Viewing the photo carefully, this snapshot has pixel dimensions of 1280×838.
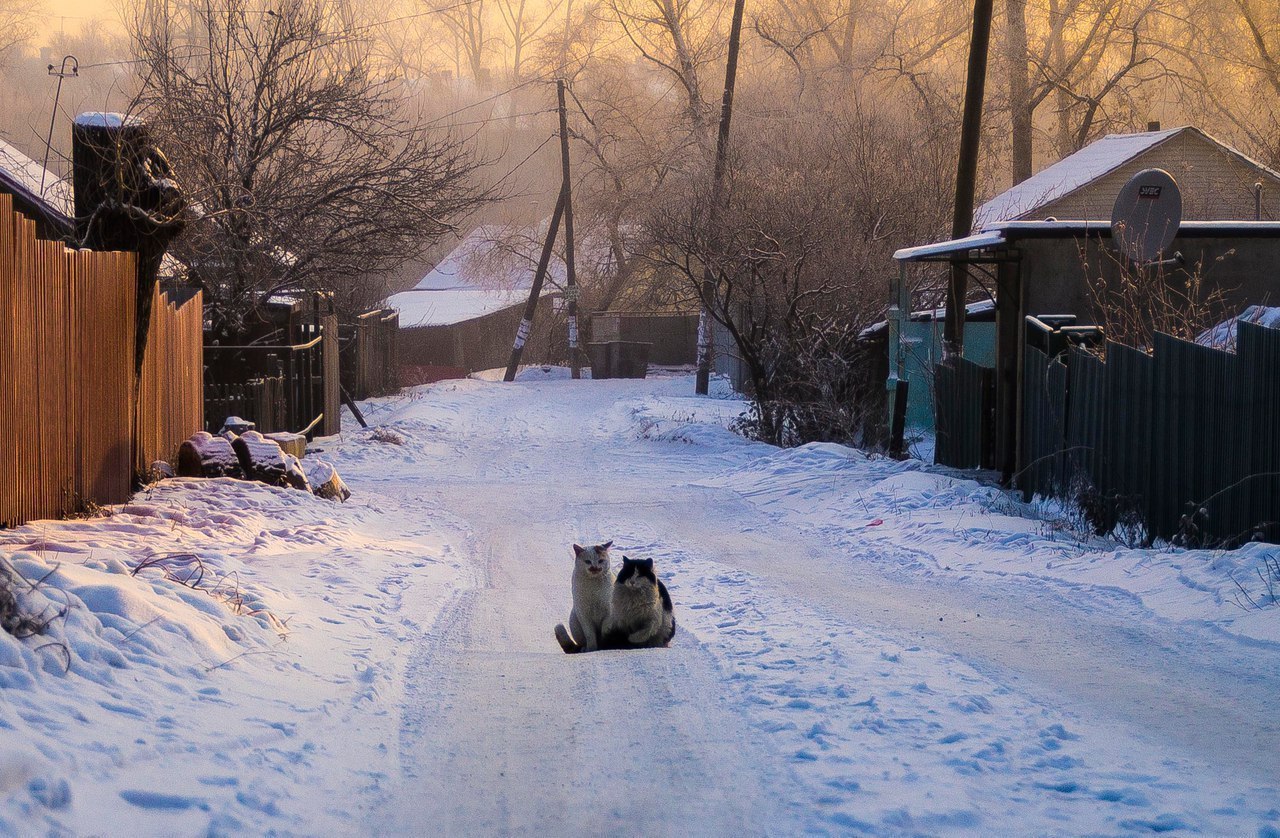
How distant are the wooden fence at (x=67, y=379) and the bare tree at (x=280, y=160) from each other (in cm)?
580

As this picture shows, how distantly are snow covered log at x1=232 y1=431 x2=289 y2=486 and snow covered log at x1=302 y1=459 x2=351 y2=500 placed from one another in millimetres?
469

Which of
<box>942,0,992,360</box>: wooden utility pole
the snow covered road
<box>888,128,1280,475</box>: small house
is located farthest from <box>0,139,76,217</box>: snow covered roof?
<box>942,0,992,360</box>: wooden utility pole

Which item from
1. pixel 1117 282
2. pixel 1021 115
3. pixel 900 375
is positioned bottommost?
pixel 900 375

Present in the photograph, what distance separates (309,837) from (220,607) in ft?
8.61

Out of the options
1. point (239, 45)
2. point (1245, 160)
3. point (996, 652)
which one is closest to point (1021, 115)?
point (1245, 160)

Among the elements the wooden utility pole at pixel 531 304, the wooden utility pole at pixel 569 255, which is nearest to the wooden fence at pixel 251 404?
the wooden utility pole at pixel 531 304

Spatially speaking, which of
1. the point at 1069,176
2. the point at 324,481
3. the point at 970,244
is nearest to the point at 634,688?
the point at 324,481

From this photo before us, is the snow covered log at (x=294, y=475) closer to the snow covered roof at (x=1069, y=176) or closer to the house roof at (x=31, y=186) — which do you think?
the house roof at (x=31, y=186)

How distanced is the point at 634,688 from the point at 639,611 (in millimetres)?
1126

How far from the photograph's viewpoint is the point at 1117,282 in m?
15.6

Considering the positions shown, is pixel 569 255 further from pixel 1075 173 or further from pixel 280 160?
pixel 280 160

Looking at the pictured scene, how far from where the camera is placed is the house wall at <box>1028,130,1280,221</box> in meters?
32.4

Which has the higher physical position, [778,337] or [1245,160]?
[1245,160]

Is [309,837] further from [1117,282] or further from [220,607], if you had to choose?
[1117,282]
